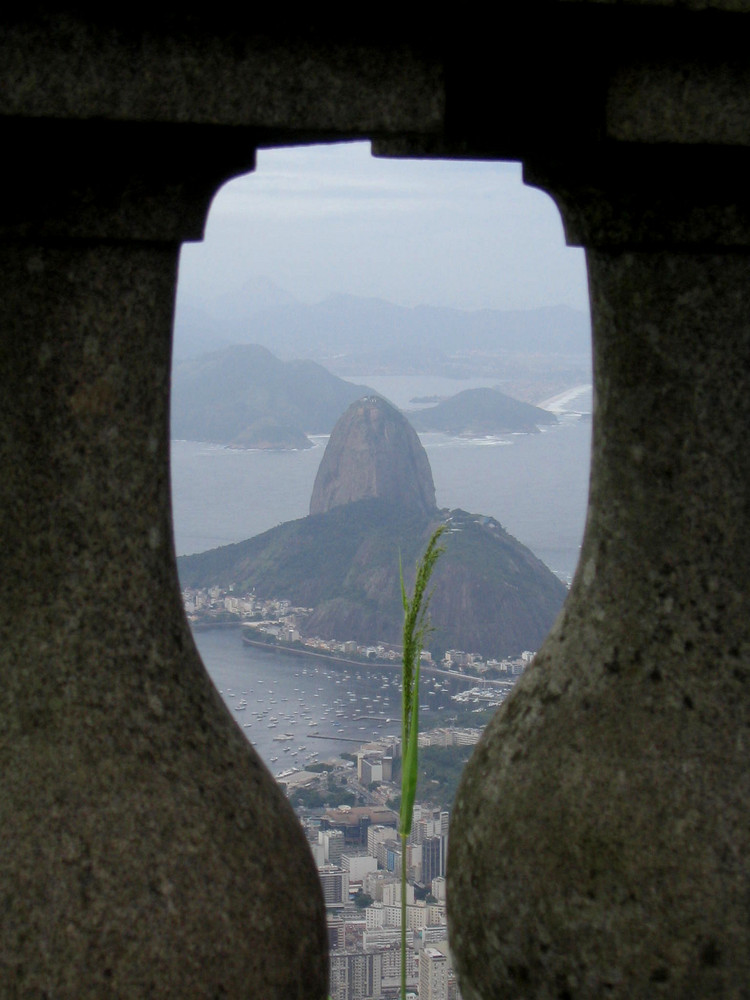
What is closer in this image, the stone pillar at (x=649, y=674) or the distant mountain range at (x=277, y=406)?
the stone pillar at (x=649, y=674)

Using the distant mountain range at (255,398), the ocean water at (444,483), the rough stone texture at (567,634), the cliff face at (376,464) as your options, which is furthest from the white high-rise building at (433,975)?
the distant mountain range at (255,398)

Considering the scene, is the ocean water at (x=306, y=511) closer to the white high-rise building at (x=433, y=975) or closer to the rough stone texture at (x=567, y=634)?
the rough stone texture at (x=567, y=634)

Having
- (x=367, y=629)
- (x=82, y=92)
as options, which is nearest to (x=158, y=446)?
(x=82, y=92)

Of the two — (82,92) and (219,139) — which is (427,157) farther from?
(82,92)

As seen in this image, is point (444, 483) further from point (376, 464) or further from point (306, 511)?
point (376, 464)

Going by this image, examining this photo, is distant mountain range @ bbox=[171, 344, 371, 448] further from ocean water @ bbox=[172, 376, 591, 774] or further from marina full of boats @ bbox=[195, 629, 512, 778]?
marina full of boats @ bbox=[195, 629, 512, 778]

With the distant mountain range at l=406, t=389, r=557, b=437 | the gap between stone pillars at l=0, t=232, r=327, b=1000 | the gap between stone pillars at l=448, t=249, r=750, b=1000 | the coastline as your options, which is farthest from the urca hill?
the gap between stone pillars at l=0, t=232, r=327, b=1000
